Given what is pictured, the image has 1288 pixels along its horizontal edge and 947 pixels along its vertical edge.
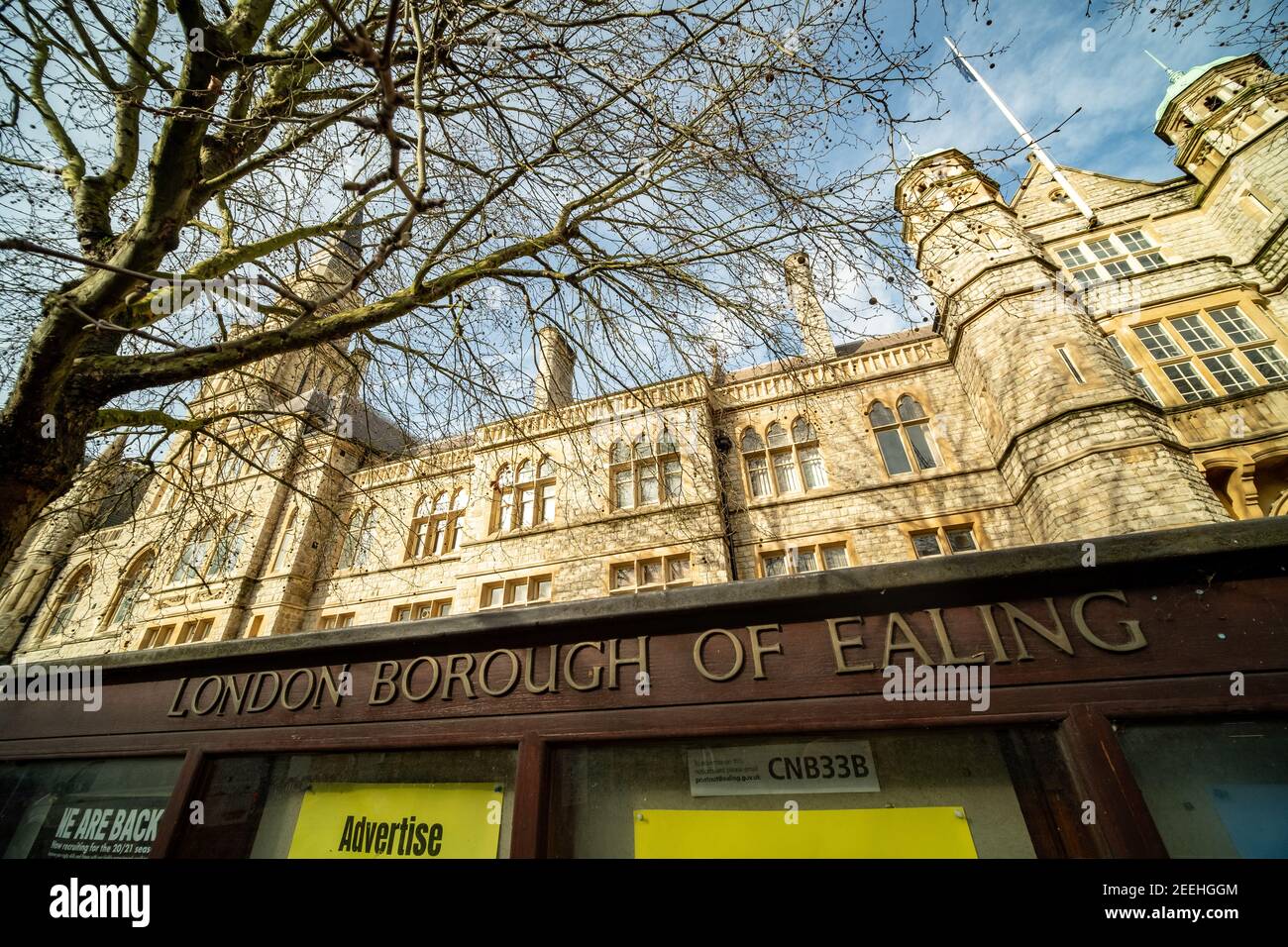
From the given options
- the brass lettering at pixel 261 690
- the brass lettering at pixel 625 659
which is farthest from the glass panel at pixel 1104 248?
the brass lettering at pixel 261 690

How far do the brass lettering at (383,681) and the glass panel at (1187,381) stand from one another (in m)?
15.3

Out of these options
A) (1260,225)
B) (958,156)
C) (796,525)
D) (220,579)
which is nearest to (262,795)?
(796,525)

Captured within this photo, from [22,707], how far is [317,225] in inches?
174

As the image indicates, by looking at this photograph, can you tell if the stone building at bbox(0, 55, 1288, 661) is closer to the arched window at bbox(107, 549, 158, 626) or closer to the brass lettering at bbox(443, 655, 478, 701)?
the arched window at bbox(107, 549, 158, 626)

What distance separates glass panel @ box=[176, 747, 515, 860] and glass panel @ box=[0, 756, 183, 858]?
0.38m

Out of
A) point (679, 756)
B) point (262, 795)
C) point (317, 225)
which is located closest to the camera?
point (679, 756)

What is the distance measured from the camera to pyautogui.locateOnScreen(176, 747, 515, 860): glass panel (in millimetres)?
1879

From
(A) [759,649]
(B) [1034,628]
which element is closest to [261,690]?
(A) [759,649]

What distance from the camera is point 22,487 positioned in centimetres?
334

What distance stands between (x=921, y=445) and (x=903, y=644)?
11779 millimetres
